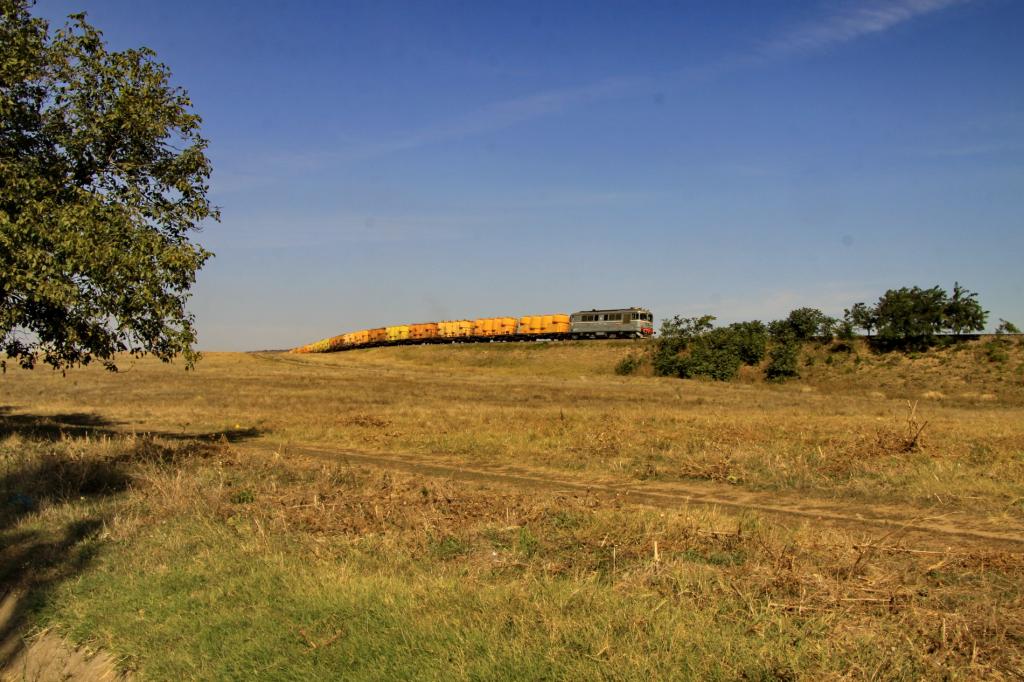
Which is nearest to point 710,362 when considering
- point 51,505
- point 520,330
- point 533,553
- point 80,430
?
point 520,330

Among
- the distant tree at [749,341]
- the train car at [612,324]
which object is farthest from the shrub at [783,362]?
the train car at [612,324]

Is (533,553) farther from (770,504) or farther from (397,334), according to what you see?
(397,334)

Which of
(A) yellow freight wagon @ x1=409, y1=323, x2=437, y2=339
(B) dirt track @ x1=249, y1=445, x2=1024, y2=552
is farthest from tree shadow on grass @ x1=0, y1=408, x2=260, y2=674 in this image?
(A) yellow freight wagon @ x1=409, y1=323, x2=437, y2=339

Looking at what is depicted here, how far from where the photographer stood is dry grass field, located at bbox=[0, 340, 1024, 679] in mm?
6957

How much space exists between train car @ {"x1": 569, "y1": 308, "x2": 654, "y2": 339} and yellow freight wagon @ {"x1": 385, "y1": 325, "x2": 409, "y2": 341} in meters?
→ 32.0

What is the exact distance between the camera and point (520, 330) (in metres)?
96.9

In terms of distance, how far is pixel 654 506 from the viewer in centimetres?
1391

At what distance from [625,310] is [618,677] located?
80.2m

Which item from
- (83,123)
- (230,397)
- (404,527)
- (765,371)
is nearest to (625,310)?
(765,371)

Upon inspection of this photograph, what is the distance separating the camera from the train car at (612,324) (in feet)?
276

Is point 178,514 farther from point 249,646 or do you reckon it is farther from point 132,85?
point 132,85

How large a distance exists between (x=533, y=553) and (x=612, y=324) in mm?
77078

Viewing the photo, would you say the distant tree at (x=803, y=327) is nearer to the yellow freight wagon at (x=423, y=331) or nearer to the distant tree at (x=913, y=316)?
the distant tree at (x=913, y=316)

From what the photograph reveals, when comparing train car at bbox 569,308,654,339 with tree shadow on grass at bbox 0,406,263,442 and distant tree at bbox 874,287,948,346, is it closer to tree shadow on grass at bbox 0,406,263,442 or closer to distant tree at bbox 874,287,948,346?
distant tree at bbox 874,287,948,346
